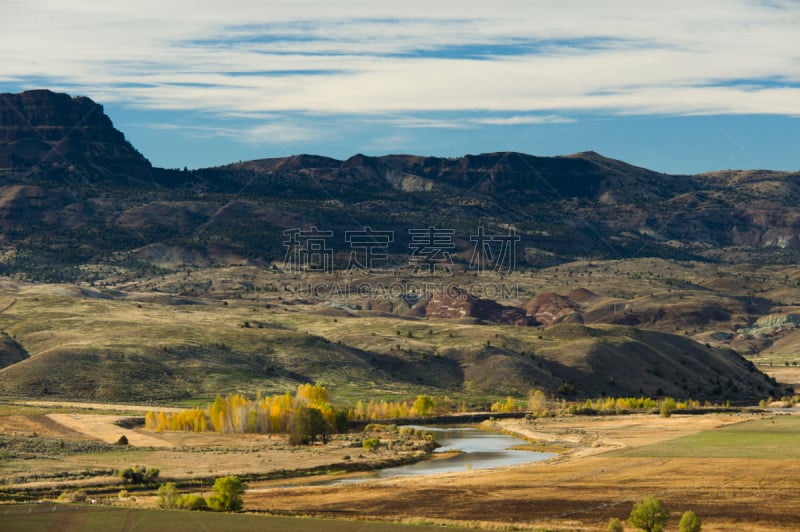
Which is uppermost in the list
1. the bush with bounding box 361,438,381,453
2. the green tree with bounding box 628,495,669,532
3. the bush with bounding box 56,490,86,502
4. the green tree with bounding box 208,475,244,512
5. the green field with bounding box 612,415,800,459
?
the green tree with bounding box 628,495,669,532

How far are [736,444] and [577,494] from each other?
34.3 meters

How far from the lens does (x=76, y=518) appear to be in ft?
209

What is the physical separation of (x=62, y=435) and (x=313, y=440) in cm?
2710

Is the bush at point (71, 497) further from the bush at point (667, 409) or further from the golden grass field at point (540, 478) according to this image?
the bush at point (667, 409)

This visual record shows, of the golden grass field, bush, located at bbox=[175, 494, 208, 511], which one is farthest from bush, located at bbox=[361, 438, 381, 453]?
bush, located at bbox=[175, 494, 208, 511]

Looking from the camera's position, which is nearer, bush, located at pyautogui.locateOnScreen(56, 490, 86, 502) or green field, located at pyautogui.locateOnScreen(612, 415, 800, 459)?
bush, located at pyautogui.locateOnScreen(56, 490, 86, 502)

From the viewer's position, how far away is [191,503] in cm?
7031

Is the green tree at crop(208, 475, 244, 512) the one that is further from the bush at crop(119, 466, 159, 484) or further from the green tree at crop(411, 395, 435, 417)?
the green tree at crop(411, 395, 435, 417)

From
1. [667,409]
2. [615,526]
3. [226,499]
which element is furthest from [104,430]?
[667,409]

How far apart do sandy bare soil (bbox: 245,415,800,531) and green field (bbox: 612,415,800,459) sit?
12.2 ft

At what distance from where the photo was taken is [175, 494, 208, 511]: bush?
7012 cm

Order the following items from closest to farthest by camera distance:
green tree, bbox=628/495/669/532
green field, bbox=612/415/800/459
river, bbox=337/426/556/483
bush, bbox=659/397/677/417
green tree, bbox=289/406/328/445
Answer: green tree, bbox=628/495/669/532
green field, bbox=612/415/800/459
river, bbox=337/426/556/483
green tree, bbox=289/406/328/445
bush, bbox=659/397/677/417

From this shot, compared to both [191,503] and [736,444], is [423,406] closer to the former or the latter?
[736,444]

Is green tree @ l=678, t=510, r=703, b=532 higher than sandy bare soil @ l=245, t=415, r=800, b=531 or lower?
higher
